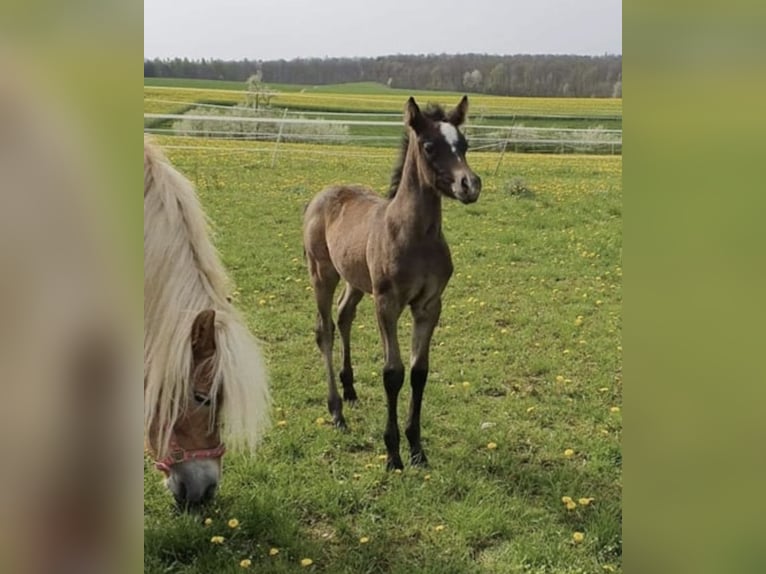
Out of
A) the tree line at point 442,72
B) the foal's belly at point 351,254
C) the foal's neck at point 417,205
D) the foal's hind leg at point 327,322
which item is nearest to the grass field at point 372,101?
the tree line at point 442,72

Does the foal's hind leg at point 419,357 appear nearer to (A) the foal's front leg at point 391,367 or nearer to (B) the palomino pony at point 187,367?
(A) the foal's front leg at point 391,367

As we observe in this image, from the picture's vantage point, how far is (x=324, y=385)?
6.88ft

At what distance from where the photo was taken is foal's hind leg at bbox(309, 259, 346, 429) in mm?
2090

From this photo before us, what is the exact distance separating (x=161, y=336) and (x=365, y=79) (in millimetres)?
837

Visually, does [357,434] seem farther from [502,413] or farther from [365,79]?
[365,79]

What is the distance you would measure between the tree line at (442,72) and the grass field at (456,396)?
19 centimetres

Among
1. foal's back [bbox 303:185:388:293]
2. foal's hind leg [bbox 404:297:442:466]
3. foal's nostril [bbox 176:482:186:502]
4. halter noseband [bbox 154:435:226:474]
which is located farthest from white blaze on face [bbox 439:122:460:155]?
foal's nostril [bbox 176:482:186:502]

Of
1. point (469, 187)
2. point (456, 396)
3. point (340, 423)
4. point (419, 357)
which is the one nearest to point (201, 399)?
point (340, 423)

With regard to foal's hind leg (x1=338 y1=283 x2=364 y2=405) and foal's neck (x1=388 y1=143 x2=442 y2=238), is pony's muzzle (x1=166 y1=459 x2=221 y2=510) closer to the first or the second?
foal's hind leg (x1=338 y1=283 x2=364 y2=405)

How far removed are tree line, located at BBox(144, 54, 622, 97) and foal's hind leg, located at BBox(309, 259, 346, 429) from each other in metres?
0.53

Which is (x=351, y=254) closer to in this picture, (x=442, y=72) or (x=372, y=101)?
(x=372, y=101)

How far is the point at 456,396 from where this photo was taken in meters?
2.11

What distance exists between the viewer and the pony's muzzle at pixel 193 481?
1.80 metres
